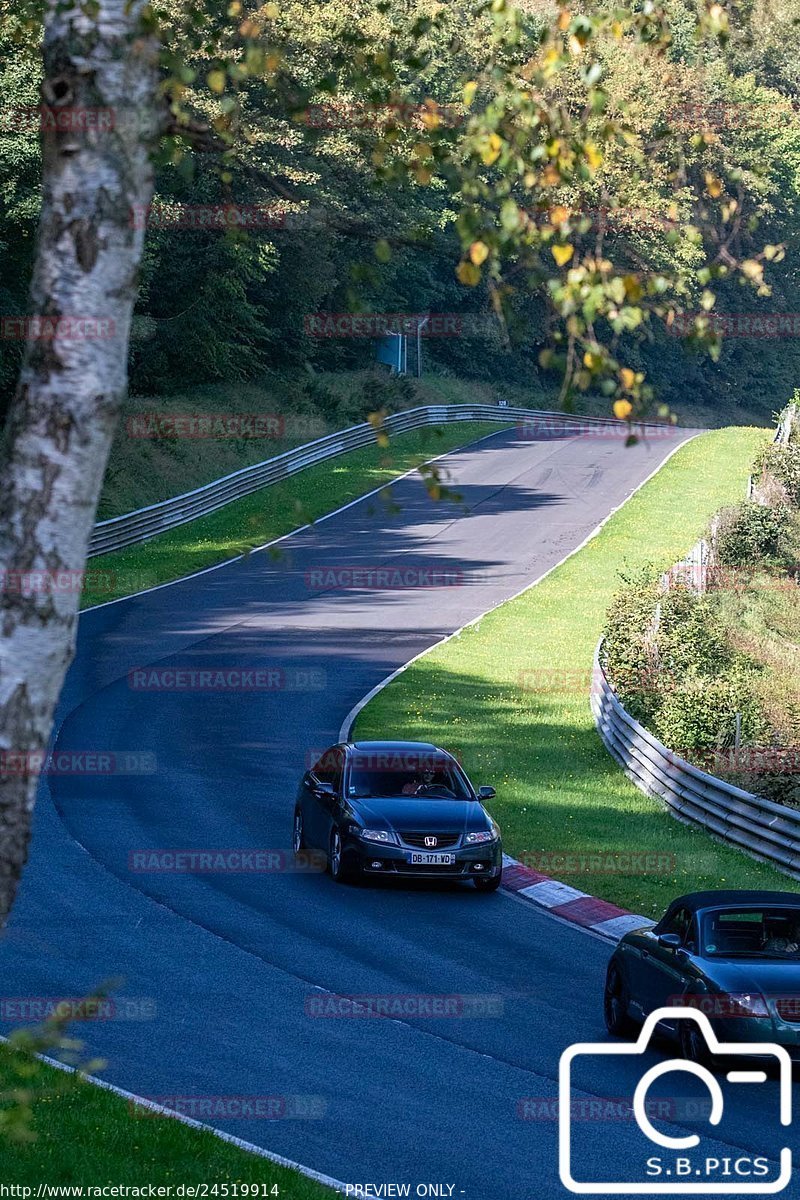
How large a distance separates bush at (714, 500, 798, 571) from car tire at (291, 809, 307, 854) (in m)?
26.7

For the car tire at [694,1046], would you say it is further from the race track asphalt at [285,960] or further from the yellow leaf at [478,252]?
the yellow leaf at [478,252]

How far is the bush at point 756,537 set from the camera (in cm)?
4584

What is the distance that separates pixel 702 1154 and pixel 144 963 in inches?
260

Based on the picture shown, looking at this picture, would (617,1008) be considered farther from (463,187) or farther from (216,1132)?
(463,187)

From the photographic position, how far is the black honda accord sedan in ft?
64.1

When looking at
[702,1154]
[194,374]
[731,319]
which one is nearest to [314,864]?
[702,1154]

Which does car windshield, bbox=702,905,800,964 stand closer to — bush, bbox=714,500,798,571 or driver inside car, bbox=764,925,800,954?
driver inside car, bbox=764,925,800,954

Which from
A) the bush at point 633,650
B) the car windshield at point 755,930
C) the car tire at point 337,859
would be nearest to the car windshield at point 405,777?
the car tire at point 337,859

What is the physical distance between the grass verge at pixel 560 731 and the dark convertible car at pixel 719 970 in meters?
5.44

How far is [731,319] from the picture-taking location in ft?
352

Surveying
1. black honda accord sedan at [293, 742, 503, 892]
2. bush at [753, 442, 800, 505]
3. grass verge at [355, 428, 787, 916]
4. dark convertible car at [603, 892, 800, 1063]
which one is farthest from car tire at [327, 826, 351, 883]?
bush at [753, 442, 800, 505]

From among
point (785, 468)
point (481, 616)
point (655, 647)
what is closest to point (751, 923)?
point (655, 647)

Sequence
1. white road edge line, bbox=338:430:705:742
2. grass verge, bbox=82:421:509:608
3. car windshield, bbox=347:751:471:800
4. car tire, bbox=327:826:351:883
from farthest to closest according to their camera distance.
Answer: grass verge, bbox=82:421:509:608 → white road edge line, bbox=338:430:705:742 → car windshield, bbox=347:751:471:800 → car tire, bbox=327:826:351:883

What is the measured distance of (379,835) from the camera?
19.6 m
